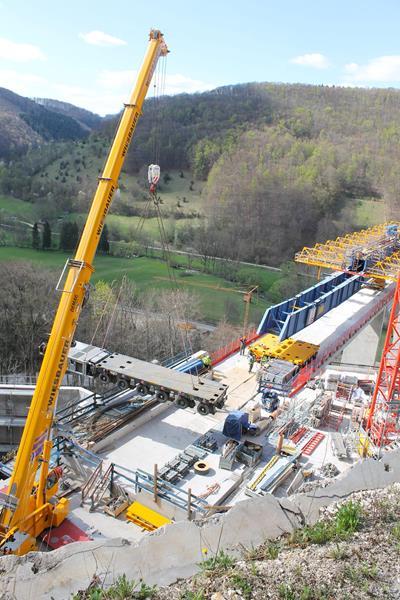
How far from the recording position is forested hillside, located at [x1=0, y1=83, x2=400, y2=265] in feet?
305

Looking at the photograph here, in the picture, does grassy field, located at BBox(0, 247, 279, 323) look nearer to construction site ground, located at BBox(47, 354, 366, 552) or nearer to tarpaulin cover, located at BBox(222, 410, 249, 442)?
construction site ground, located at BBox(47, 354, 366, 552)

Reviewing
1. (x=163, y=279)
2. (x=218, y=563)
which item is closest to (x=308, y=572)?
(x=218, y=563)

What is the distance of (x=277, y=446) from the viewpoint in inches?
651

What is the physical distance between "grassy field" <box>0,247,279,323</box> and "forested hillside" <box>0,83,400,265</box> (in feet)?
27.2

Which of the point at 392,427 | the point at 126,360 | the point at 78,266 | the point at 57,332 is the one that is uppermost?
the point at 78,266

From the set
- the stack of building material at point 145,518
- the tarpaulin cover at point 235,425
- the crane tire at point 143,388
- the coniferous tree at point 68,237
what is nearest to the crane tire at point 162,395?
the crane tire at point 143,388

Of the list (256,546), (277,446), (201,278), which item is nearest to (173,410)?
(277,446)

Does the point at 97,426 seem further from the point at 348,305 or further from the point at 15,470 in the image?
the point at 348,305

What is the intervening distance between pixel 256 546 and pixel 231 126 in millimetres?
136726

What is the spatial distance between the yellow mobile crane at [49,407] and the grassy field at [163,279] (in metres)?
42.9

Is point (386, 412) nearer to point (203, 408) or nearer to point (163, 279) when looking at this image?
point (203, 408)

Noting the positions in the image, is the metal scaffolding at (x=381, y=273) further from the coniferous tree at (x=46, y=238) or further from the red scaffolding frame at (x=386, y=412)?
the coniferous tree at (x=46, y=238)

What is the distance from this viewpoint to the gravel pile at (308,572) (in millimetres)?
6715

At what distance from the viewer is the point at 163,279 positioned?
66.6m
